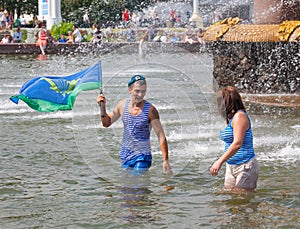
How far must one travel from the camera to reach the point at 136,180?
25.6 ft

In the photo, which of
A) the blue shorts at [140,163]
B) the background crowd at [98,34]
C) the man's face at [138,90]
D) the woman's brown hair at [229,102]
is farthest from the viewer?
the background crowd at [98,34]

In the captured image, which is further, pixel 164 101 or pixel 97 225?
pixel 164 101

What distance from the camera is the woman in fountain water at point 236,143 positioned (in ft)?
21.9

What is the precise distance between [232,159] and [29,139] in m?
4.96

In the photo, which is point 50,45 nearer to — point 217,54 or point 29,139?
point 217,54

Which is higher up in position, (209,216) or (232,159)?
(232,159)

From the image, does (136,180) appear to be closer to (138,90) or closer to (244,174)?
(138,90)

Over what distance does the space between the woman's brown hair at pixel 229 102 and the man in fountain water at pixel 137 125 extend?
0.69m

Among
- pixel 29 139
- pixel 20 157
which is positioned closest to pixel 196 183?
pixel 20 157

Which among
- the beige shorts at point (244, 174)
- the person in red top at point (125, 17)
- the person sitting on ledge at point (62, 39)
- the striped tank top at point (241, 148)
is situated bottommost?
the person sitting on ledge at point (62, 39)

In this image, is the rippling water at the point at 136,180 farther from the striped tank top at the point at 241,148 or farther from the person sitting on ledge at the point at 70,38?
the person sitting on ledge at the point at 70,38

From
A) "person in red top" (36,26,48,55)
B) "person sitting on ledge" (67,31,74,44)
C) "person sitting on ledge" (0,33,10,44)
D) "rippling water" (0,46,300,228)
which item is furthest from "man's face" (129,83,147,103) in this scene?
"person sitting on ledge" (67,31,74,44)

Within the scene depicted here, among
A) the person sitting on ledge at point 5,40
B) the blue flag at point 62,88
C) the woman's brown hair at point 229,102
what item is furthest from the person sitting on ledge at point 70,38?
the woman's brown hair at point 229,102

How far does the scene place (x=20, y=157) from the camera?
32.3ft
